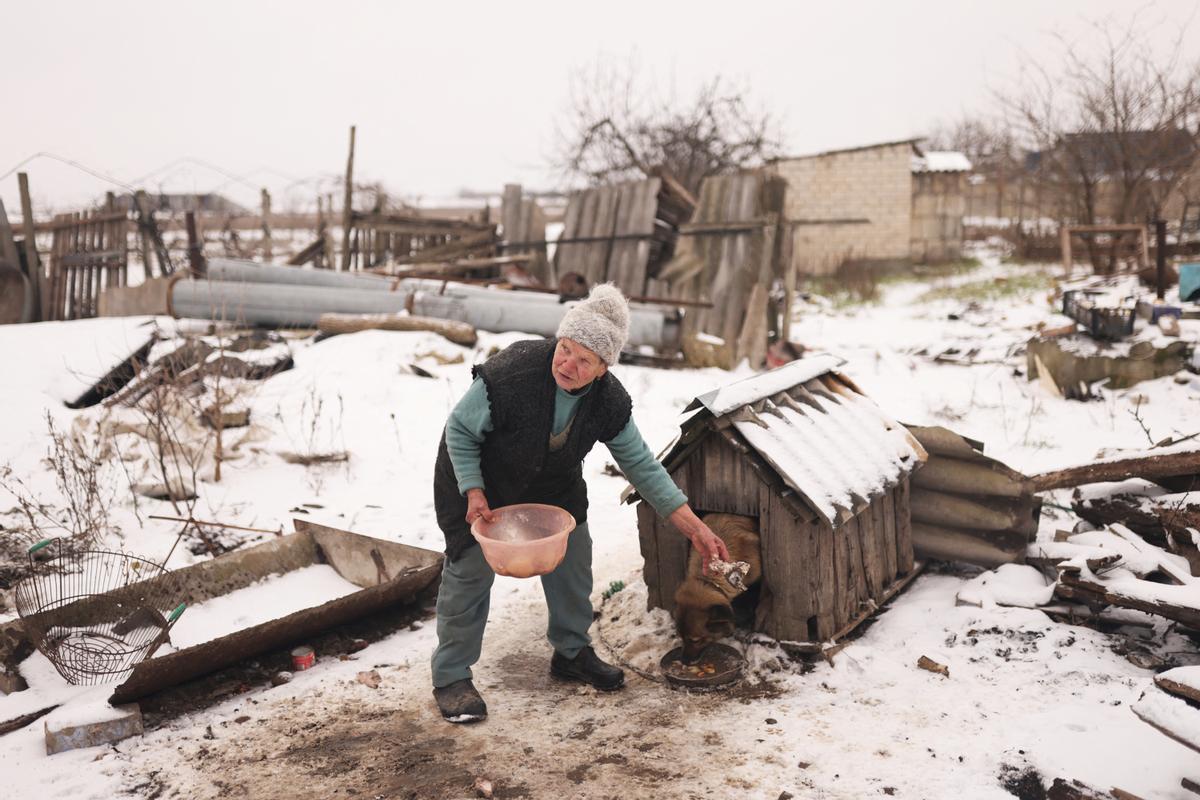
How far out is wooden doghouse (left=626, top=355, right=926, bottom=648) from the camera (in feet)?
12.0

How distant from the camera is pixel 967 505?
448 centimetres

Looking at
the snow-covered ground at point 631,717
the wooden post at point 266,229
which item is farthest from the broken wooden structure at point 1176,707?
→ the wooden post at point 266,229

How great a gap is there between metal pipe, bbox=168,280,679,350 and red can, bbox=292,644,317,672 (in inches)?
240

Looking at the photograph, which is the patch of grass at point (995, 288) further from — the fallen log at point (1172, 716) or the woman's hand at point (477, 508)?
the woman's hand at point (477, 508)

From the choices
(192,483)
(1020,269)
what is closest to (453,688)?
(192,483)

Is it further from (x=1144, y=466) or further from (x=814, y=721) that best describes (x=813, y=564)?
(x=1144, y=466)

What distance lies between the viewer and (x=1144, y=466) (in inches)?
172

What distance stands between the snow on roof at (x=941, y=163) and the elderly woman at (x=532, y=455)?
2108 centimetres

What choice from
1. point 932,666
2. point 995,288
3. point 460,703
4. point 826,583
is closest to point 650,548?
point 826,583

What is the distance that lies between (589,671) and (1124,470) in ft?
10.1

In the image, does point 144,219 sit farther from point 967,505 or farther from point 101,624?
point 967,505

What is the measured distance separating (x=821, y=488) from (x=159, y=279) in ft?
31.4

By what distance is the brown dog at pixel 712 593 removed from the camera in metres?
3.64

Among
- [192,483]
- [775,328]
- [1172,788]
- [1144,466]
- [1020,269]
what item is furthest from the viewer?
[1020,269]
